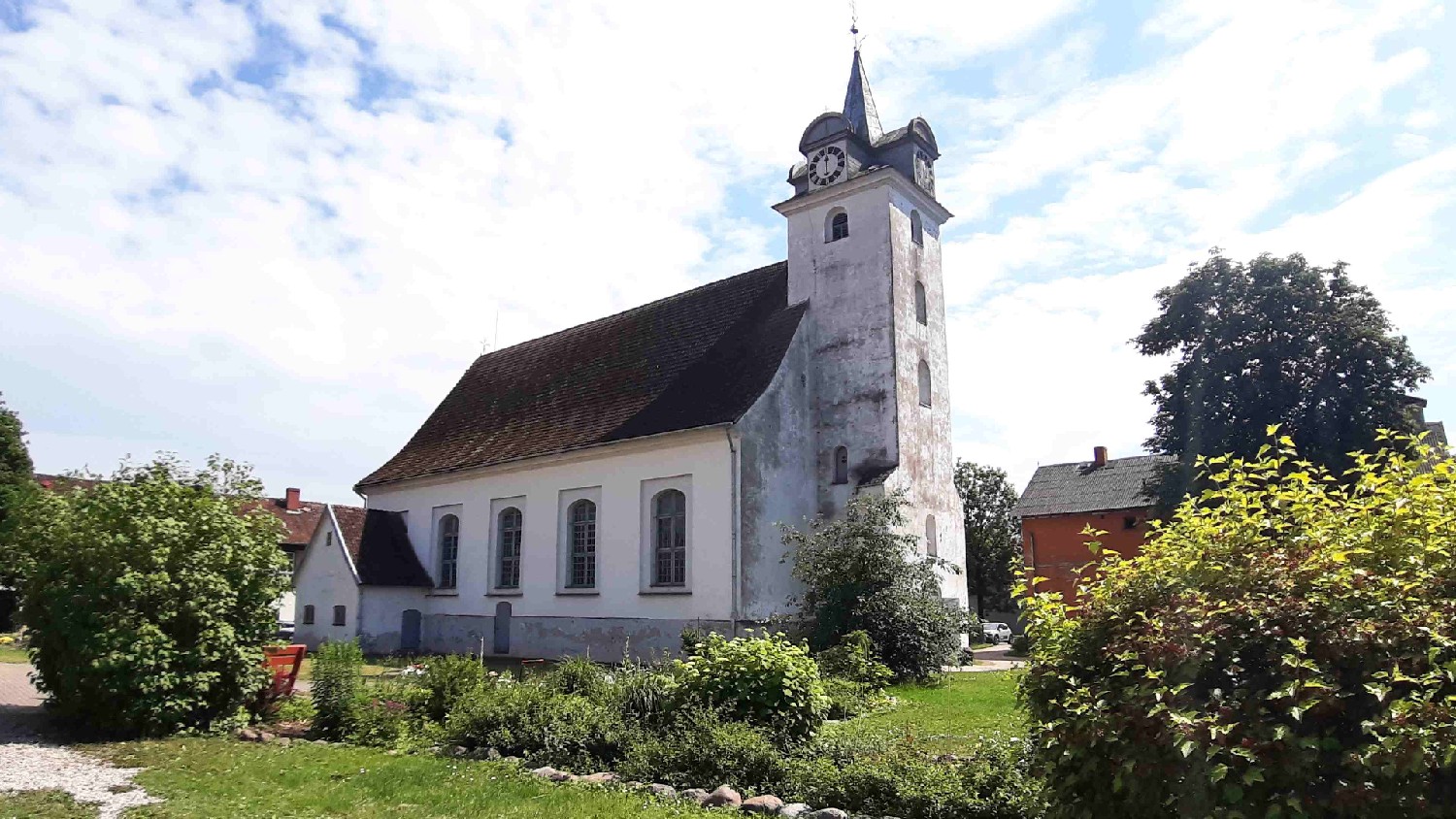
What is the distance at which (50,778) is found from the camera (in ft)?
33.1

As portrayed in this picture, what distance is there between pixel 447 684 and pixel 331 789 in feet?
12.8

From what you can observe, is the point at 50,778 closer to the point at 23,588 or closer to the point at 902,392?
the point at 23,588

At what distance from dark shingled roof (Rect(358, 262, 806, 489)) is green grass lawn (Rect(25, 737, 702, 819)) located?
1350 cm

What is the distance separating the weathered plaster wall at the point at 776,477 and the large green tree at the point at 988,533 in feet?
101

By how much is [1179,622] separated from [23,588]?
51.2 feet

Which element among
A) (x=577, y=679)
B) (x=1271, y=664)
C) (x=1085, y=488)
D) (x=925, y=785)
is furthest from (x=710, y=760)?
(x=1085, y=488)

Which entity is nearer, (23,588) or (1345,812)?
(1345,812)

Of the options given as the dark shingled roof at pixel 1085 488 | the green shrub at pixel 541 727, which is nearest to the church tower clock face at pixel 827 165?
the green shrub at pixel 541 727

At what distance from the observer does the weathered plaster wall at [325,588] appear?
3014cm

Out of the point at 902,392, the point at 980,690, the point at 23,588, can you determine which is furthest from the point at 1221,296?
the point at 23,588

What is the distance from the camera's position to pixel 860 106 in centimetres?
2852

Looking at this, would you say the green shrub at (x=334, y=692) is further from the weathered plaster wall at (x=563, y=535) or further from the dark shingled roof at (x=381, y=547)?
the dark shingled roof at (x=381, y=547)

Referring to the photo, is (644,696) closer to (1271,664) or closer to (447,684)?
(447,684)

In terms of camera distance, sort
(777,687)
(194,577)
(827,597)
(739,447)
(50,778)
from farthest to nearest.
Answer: (739,447) → (827,597) → (194,577) → (777,687) → (50,778)
